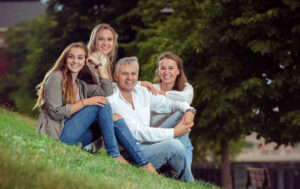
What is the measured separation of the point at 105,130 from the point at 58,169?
1699mm

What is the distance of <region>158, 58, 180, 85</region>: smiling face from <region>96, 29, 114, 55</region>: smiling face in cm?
87

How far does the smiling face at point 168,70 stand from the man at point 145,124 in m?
0.79

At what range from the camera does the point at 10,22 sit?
61.7m

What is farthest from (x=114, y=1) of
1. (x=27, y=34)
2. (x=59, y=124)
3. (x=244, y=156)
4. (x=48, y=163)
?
(x=244, y=156)

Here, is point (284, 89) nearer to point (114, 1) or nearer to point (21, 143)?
point (21, 143)

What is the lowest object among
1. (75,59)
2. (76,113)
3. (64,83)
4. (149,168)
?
(149,168)

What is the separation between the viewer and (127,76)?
6.94 meters

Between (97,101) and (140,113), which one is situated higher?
(97,101)

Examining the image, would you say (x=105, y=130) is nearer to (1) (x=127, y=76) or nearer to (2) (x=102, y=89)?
(2) (x=102, y=89)

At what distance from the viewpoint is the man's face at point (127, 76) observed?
6.93 m

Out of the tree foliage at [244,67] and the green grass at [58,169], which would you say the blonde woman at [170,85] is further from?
the tree foliage at [244,67]

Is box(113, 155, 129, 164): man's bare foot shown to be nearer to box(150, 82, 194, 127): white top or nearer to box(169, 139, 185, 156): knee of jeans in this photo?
box(169, 139, 185, 156): knee of jeans

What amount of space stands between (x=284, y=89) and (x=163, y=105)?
7815 mm

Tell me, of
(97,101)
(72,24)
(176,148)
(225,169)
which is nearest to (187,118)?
(176,148)
